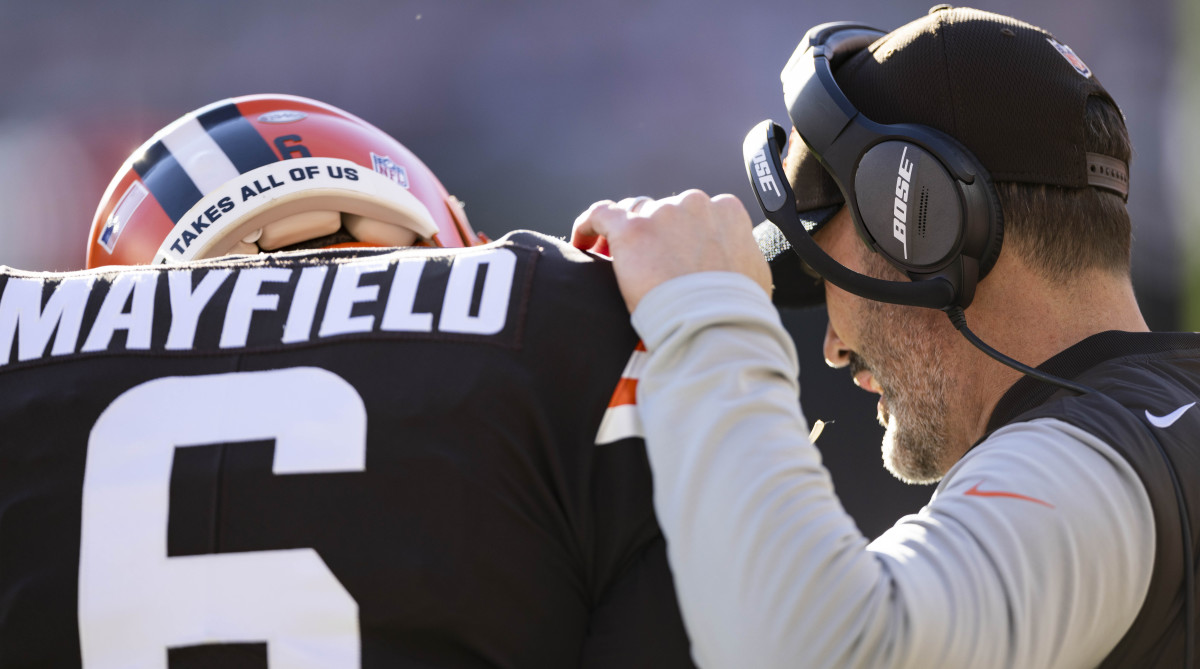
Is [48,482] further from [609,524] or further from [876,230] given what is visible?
[876,230]

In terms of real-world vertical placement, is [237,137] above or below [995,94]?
above

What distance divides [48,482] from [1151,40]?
4521mm

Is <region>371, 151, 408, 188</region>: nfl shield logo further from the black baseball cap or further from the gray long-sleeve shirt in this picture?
the gray long-sleeve shirt

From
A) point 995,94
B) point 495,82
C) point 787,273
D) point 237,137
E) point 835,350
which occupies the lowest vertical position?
point 835,350

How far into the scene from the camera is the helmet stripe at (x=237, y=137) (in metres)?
1.66

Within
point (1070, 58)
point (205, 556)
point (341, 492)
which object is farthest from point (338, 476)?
point (1070, 58)

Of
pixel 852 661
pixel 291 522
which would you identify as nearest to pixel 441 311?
pixel 291 522

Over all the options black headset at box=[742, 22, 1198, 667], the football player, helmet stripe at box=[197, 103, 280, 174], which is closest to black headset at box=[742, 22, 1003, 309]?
black headset at box=[742, 22, 1198, 667]

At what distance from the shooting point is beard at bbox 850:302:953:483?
134 cm

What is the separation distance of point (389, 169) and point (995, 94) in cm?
108

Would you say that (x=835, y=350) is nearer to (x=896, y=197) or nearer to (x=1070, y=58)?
(x=896, y=197)

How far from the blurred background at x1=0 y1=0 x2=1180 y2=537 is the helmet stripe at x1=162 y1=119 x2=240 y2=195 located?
2.76 meters

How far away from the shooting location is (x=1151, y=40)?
4.02 metres

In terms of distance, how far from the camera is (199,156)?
1683mm
